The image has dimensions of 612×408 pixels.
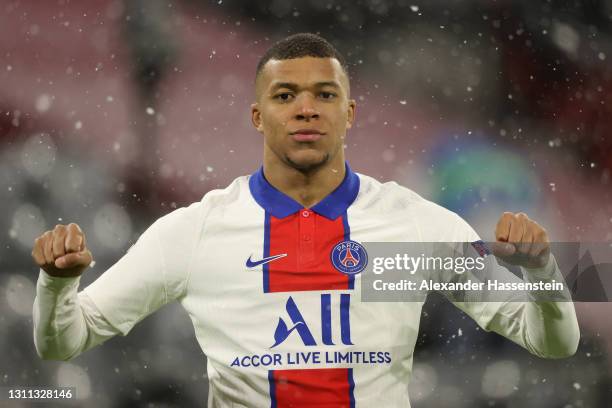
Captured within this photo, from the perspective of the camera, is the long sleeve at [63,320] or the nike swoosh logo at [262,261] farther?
the nike swoosh logo at [262,261]

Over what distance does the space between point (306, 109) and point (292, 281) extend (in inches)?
15.4

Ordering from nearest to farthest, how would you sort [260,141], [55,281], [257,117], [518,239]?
[518,239] < [55,281] < [257,117] < [260,141]

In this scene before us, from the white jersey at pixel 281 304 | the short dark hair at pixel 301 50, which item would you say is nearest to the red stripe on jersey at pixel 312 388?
the white jersey at pixel 281 304

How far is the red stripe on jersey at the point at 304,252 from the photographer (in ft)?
6.31

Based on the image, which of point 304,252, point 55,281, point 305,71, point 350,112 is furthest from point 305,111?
point 55,281

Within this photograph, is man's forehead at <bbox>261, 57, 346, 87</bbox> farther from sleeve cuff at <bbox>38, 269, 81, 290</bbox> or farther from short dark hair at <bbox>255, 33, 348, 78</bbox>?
sleeve cuff at <bbox>38, 269, 81, 290</bbox>

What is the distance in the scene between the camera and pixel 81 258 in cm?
161

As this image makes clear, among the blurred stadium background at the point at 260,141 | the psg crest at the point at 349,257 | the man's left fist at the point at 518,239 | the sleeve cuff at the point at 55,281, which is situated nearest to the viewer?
the man's left fist at the point at 518,239

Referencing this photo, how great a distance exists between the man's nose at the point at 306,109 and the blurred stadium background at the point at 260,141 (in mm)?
415

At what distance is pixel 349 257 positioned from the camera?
6.41ft

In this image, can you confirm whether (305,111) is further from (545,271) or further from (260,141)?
(545,271)

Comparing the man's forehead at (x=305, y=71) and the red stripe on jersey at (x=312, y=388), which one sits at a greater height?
the man's forehead at (x=305, y=71)

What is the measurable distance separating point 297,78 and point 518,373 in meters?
1.03

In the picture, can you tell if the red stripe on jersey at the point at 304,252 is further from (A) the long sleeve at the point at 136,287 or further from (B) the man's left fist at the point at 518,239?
(B) the man's left fist at the point at 518,239
